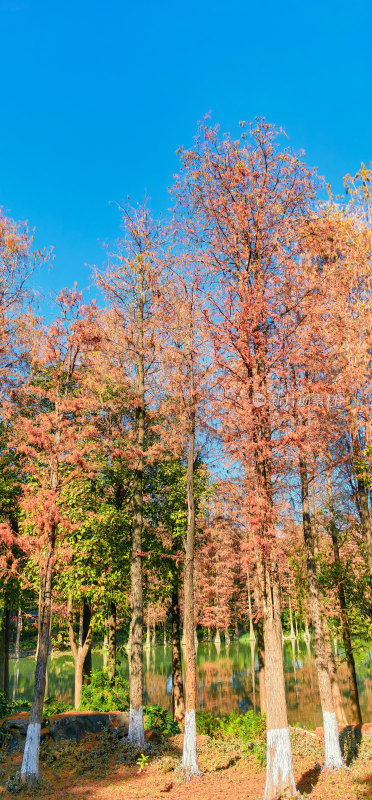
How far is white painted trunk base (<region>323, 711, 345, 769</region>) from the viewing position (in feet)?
39.2

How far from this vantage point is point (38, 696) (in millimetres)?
11914

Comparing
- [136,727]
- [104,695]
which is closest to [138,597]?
[136,727]

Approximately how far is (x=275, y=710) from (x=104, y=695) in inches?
352

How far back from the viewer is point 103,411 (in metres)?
20.6

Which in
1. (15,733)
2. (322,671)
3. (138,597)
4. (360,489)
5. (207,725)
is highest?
(360,489)

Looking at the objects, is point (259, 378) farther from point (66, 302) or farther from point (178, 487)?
point (178, 487)

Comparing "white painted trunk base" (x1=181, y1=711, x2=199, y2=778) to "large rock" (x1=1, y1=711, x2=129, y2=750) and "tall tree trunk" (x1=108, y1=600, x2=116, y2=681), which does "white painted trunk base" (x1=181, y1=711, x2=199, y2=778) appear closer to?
"large rock" (x1=1, y1=711, x2=129, y2=750)

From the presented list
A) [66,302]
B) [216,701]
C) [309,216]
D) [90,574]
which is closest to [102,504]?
[90,574]

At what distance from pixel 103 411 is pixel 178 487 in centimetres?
435

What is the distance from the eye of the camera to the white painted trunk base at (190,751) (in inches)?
474

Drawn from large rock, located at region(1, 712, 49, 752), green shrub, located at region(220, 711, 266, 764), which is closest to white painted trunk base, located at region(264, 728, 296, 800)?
green shrub, located at region(220, 711, 266, 764)

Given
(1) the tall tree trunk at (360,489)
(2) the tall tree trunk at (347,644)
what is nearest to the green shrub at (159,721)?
(2) the tall tree trunk at (347,644)

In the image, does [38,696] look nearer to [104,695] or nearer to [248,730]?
[104,695]

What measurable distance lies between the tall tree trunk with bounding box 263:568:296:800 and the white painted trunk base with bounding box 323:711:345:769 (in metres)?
2.96
